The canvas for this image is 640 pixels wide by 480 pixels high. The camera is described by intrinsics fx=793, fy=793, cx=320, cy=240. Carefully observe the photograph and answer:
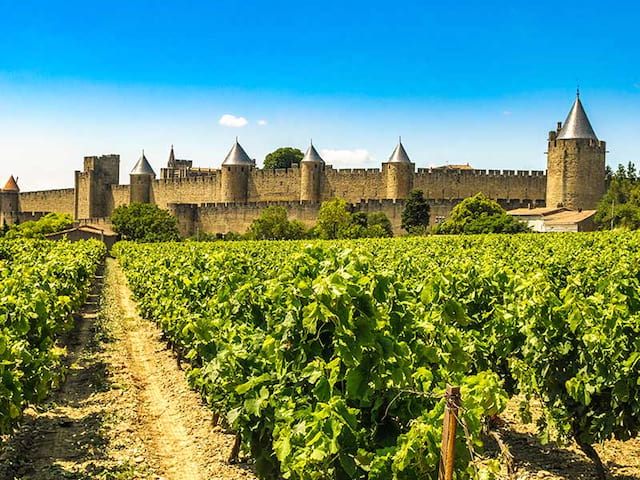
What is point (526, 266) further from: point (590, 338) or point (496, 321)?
point (590, 338)

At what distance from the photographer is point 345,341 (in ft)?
10.6

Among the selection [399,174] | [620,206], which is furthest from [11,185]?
[620,206]

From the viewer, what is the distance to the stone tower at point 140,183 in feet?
184

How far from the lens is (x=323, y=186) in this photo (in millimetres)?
49469

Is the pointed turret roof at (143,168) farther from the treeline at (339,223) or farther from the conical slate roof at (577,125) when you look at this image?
the conical slate roof at (577,125)

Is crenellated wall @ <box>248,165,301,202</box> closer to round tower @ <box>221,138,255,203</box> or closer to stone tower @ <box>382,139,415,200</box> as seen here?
round tower @ <box>221,138,255,203</box>

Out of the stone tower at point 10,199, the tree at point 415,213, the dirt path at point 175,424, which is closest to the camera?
the dirt path at point 175,424

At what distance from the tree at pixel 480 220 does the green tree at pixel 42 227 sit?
22.2 metres

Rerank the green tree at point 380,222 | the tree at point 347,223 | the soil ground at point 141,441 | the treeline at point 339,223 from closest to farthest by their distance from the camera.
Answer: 1. the soil ground at point 141,441
2. the treeline at point 339,223
3. the tree at point 347,223
4. the green tree at point 380,222

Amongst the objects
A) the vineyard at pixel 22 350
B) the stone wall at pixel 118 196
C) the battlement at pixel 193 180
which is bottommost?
the vineyard at pixel 22 350

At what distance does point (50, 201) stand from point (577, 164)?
131 feet

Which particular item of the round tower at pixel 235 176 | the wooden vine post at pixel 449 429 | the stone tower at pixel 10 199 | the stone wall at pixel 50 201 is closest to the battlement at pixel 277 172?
the round tower at pixel 235 176

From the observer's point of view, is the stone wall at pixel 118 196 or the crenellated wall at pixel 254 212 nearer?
the crenellated wall at pixel 254 212

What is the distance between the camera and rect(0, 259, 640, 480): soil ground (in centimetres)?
523
